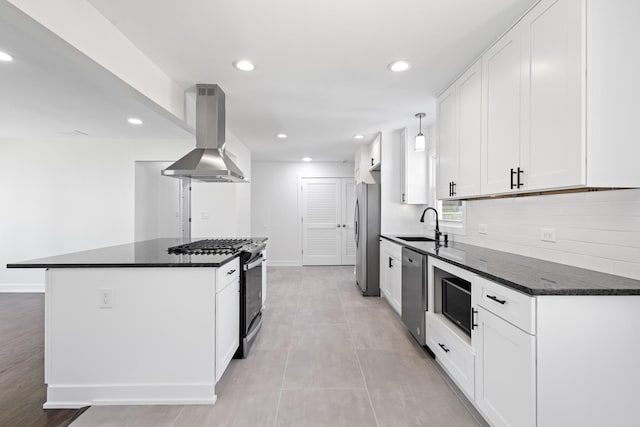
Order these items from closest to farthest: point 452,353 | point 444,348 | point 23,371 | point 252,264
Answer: point 452,353 → point 444,348 → point 23,371 → point 252,264

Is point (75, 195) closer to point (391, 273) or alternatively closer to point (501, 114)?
point (391, 273)

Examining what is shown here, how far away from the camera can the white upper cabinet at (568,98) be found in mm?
1447

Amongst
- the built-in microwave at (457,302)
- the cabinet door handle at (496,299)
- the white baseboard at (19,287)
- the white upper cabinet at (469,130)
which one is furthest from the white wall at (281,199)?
the cabinet door handle at (496,299)

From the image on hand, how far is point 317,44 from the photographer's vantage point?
218 cm

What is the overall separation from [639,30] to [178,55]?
2.70 m

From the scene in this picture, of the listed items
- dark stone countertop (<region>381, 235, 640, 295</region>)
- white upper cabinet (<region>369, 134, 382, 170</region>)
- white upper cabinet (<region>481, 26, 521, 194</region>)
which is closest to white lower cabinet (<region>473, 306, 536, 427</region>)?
dark stone countertop (<region>381, 235, 640, 295</region>)

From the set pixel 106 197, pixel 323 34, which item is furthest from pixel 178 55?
pixel 106 197

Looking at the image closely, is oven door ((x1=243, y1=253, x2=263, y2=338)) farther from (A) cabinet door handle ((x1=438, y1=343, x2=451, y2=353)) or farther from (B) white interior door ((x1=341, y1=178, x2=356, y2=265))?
(B) white interior door ((x1=341, y1=178, x2=356, y2=265))

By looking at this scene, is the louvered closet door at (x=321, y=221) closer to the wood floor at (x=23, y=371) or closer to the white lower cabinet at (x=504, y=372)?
the wood floor at (x=23, y=371)

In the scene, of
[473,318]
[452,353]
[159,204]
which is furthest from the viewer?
[159,204]

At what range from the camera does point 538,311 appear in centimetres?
134

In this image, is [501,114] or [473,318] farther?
[501,114]

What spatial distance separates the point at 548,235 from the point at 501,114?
849 mm

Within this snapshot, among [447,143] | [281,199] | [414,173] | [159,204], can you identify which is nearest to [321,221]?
[281,199]
